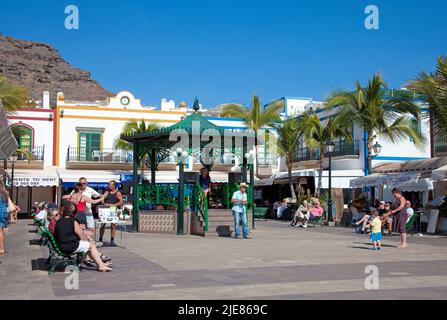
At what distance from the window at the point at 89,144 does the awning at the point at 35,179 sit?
3.19m

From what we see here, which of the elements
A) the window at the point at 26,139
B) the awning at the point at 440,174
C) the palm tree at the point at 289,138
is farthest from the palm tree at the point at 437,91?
the window at the point at 26,139

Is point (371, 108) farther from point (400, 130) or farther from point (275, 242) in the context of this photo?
point (275, 242)

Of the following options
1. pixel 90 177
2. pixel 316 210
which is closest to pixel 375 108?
pixel 316 210

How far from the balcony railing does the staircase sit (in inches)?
659

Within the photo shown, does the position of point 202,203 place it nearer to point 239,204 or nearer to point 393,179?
point 239,204

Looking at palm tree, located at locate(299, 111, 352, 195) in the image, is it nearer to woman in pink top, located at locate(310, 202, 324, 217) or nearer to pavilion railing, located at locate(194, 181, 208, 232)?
woman in pink top, located at locate(310, 202, 324, 217)

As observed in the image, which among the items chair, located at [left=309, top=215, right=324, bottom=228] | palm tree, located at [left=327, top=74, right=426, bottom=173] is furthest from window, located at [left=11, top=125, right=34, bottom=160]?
palm tree, located at [left=327, top=74, right=426, bottom=173]

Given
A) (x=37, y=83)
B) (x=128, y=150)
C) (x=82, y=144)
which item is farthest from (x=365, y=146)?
(x=37, y=83)

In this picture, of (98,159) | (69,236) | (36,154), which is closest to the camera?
(69,236)

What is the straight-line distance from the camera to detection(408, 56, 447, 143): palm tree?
1850 centimetres

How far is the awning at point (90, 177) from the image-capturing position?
103 ft

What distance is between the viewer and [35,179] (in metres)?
30.7

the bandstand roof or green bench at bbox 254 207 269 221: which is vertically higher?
the bandstand roof

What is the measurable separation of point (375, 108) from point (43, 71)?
13789 centimetres
